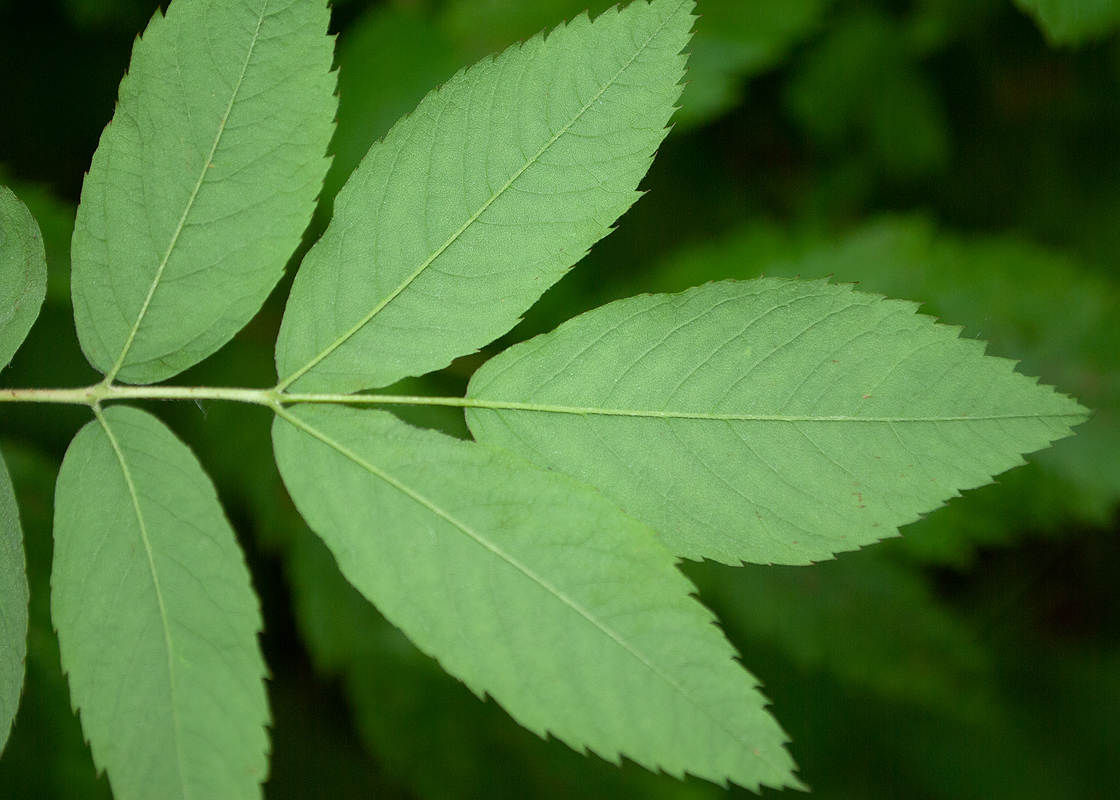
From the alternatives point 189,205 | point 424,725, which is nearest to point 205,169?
point 189,205

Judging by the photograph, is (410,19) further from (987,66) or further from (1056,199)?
(1056,199)

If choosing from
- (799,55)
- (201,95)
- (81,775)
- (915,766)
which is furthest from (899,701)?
(201,95)

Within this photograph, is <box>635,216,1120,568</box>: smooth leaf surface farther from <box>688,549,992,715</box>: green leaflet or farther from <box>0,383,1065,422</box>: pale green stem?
<box>0,383,1065,422</box>: pale green stem

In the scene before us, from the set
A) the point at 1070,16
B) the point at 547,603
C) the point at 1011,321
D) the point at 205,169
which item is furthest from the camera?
the point at 1011,321

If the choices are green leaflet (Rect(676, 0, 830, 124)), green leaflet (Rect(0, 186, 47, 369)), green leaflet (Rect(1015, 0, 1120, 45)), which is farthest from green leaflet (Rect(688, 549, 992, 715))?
green leaflet (Rect(0, 186, 47, 369))

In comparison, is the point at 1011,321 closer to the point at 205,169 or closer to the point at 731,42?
the point at 731,42

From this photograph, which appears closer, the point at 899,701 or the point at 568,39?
the point at 568,39
